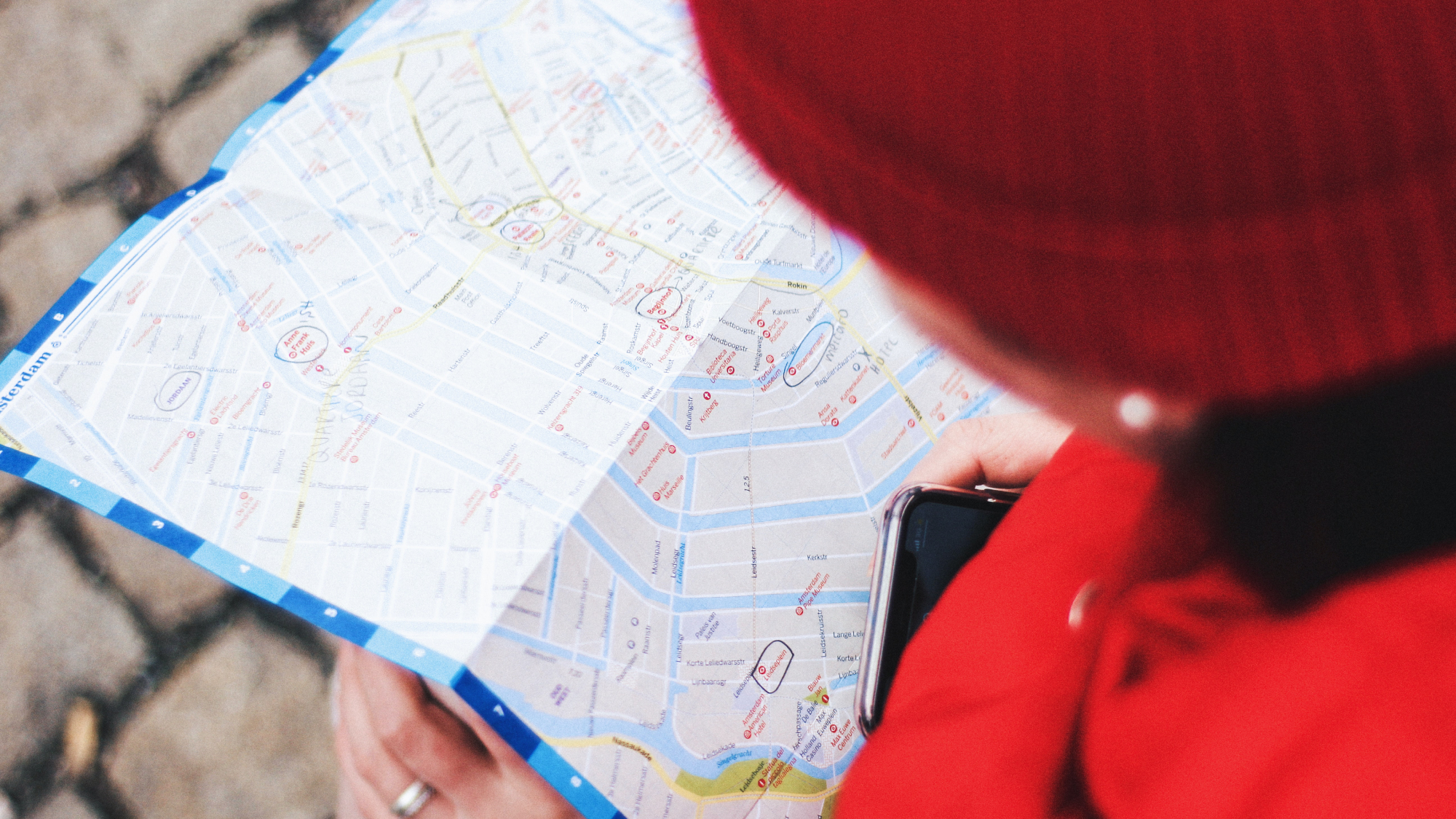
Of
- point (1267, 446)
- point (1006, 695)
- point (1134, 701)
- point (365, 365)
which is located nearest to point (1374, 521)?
point (1267, 446)

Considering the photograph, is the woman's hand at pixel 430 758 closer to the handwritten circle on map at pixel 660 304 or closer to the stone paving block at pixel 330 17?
the handwritten circle on map at pixel 660 304

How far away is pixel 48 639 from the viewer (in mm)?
1270

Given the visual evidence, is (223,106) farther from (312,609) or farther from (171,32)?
(312,609)

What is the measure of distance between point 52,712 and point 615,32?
1.22 meters

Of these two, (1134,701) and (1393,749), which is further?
(1134,701)

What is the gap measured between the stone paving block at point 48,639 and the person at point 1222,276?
1.34 m

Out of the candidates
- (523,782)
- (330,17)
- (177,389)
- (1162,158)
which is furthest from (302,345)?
(330,17)

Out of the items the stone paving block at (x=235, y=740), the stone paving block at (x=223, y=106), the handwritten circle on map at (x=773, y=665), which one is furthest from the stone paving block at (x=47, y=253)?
the handwritten circle on map at (x=773, y=665)

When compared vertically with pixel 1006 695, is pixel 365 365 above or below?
above

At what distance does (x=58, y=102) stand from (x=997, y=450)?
1685 mm

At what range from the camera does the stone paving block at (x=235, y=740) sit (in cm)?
123

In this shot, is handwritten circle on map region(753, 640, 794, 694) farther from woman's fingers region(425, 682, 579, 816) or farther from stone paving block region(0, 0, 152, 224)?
stone paving block region(0, 0, 152, 224)

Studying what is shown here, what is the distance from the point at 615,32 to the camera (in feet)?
3.22

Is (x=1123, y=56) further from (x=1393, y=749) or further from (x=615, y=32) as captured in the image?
(x=615, y=32)
